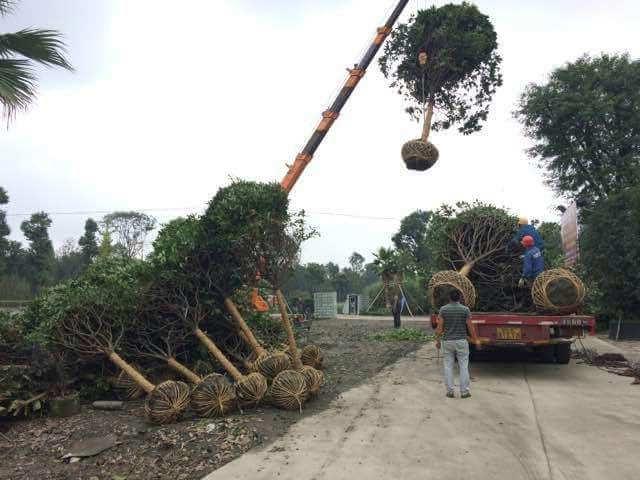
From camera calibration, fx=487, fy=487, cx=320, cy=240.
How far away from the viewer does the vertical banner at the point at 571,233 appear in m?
18.7

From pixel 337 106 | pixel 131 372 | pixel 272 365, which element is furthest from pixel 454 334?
pixel 337 106

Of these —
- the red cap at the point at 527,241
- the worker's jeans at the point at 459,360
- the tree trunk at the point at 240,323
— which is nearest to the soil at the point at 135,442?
the tree trunk at the point at 240,323

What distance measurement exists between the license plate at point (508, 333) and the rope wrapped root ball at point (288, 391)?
358cm

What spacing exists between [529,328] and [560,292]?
2.76 ft

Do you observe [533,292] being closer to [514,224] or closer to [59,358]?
[514,224]

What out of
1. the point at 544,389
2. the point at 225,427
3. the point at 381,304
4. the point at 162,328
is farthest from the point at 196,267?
the point at 381,304

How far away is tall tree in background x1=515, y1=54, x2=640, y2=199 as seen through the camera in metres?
22.2

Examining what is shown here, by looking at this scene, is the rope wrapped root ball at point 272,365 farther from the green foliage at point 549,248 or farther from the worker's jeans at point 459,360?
the green foliage at point 549,248

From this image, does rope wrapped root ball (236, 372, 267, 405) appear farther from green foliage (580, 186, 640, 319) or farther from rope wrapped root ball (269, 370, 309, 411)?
green foliage (580, 186, 640, 319)

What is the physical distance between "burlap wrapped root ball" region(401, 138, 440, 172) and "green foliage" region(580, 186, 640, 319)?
9578 millimetres

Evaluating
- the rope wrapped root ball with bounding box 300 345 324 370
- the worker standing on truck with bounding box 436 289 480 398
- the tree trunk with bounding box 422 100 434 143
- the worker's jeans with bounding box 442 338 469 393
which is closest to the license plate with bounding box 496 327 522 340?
the worker standing on truck with bounding box 436 289 480 398

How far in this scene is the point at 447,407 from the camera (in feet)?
21.1

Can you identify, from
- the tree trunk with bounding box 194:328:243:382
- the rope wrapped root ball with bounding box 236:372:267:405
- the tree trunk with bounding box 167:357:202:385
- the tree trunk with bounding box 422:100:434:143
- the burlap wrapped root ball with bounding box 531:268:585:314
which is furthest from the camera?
the tree trunk with bounding box 422:100:434:143

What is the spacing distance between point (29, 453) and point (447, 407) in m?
5.10
